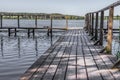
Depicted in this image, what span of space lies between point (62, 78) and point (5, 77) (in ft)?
9.50

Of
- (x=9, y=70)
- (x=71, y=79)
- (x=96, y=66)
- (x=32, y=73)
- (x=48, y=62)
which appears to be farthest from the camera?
(x=9, y=70)

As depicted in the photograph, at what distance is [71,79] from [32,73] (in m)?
1.05

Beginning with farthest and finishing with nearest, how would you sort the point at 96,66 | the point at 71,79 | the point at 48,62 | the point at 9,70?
the point at 9,70 → the point at 48,62 → the point at 96,66 → the point at 71,79

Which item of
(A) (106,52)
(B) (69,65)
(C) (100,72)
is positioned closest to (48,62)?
(B) (69,65)

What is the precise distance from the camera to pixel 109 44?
34.6 ft

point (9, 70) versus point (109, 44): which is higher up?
point (109, 44)

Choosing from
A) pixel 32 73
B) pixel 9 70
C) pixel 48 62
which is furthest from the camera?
pixel 9 70

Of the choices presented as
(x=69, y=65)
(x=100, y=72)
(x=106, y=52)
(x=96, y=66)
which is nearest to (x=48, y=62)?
(x=69, y=65)

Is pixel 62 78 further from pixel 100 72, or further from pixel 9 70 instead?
pixel 9 70

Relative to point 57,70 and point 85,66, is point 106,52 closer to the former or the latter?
point 85,66

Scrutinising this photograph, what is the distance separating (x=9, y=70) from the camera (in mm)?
10555

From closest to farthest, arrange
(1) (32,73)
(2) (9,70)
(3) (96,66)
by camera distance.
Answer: (1) (32,73) → (3) (96,66) → (2) (9,70)

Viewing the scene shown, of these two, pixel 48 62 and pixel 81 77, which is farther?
pixel 48 62

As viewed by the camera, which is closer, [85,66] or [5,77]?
[85,66]
